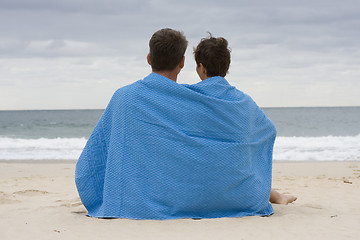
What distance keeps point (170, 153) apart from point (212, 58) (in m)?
0.85

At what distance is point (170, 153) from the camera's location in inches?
142

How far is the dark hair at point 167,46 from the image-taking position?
11.4ft

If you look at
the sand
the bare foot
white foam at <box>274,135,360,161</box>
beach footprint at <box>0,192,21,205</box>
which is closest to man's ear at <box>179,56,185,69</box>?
the sand

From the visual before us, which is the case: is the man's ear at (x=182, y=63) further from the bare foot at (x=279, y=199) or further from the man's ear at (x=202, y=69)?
the bare foot at (x=279, y=199)

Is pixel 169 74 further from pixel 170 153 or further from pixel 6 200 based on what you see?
pixel 6 200

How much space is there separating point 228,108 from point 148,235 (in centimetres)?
122

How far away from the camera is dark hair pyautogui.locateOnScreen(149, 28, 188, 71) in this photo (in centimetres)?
348

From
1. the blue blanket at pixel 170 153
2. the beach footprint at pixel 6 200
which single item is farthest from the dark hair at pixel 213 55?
the beach footprint at pixel 6 200

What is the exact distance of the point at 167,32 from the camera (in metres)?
3.50

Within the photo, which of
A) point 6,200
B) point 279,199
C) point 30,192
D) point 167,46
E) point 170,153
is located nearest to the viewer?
point 167,46

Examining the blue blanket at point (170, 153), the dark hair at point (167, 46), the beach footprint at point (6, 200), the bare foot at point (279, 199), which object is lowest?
the beach footprint at point (6, 200)

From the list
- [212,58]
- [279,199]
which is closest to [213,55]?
[212,58]

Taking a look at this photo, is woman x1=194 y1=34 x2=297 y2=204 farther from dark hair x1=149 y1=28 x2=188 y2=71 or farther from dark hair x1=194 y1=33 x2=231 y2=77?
dark hair x1=149 y1=28 x2=188 y2=71

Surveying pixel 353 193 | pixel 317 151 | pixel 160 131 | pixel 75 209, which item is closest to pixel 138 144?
pixel 160 131
